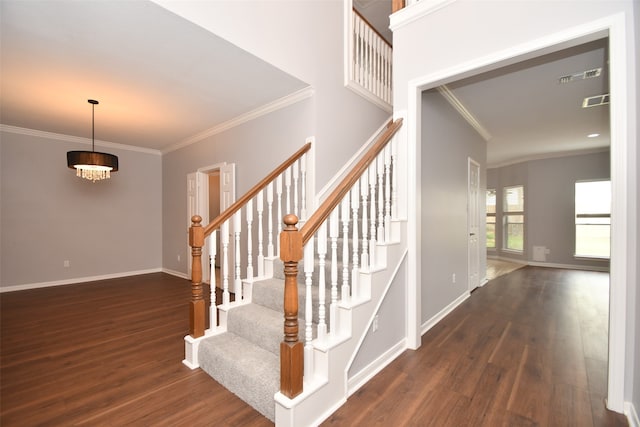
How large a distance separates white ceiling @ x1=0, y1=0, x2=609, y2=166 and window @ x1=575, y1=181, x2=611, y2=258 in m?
1.98

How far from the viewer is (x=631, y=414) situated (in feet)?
5.37

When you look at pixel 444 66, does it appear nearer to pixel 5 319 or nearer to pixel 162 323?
pixel 162 323

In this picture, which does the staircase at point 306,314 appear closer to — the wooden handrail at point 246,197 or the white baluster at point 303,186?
the wooden handrail at point 246,197

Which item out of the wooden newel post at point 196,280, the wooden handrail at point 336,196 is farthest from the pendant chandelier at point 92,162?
the wooden handrail at point 336,196

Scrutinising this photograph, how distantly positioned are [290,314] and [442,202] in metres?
2.67

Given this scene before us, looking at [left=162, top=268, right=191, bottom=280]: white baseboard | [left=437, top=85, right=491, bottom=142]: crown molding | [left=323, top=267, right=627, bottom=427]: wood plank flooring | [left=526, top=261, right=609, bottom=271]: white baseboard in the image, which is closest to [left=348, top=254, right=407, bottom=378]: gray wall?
[left=323, top=267, right=627, bottom=427]: wood plank flooring

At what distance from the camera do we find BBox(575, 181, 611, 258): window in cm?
647

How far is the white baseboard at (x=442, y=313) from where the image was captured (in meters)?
3.03

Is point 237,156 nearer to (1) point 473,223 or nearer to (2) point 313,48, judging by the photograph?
(2) point 313,48

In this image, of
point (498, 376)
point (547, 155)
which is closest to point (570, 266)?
point (547, 155)


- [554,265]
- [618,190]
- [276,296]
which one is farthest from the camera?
[554,265]

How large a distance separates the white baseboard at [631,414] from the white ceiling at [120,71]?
373 cm

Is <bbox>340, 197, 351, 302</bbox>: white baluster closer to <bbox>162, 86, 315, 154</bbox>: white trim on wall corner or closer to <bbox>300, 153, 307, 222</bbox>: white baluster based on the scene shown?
<bbox>300, 153, 307, 222</bbox>: white baluster

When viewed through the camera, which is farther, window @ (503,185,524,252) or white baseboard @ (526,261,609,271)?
window @ (503,185,524,252)
